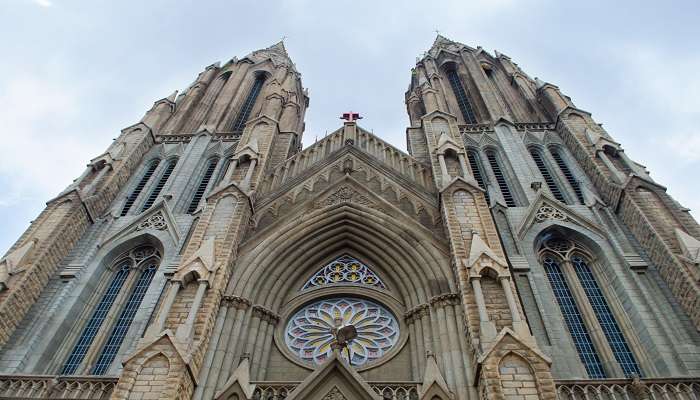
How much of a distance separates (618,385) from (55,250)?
14.9 m

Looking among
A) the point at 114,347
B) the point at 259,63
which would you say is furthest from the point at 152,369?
the point at 259,63

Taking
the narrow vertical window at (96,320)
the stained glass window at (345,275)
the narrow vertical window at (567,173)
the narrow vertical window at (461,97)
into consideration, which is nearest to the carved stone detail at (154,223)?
the narrow vertical window at (96,320)

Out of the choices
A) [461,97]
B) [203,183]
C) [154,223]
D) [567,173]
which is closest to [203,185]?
[203,183]

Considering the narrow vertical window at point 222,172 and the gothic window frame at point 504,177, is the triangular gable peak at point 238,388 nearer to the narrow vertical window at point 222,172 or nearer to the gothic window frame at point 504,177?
the narrow vertical window at point 222,172

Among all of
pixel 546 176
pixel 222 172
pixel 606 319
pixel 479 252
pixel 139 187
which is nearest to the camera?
pixel 479 252

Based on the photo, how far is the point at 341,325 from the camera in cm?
1384

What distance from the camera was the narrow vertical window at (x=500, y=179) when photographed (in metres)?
17.8

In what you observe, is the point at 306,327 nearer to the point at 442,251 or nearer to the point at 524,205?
the point at 442,251

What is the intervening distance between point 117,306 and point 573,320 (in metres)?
12.4

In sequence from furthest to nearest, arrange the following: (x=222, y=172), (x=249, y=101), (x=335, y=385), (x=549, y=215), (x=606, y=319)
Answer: (x=249, y=101), (x=222, y=172), (x=549, y=215), (x=606, y=319), (x=335, y=385)

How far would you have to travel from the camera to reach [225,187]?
16.0 m

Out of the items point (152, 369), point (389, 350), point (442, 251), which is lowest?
point (152, 369)

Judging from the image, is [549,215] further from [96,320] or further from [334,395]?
[96,320]

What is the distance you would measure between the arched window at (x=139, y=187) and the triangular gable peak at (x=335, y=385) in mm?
10680
